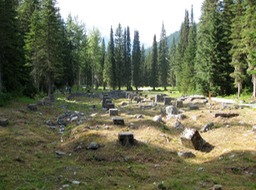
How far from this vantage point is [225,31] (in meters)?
43.3

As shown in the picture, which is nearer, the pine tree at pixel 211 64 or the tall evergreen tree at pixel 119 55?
the pine tree at pixel 211 64

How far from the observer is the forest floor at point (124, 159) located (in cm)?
870

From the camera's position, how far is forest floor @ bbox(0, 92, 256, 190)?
8.70 m

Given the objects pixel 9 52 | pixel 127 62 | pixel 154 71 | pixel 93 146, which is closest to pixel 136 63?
pixel 127 62

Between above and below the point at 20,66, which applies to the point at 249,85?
below

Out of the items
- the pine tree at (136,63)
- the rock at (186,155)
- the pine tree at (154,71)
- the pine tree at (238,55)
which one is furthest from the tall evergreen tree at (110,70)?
the rock at (186,155)

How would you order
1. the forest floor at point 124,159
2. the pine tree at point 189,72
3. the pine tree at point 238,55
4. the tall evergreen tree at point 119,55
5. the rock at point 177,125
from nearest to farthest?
the forest floor at point 124,159 < the rock at point 177,125 < the pine tree at point 238,55 < the pine tree at point 189,72 < the tall evergreen tree at point 119,55

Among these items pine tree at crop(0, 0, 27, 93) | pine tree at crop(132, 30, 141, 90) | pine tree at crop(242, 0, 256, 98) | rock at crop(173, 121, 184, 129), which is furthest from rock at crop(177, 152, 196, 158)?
pine tree at crop(132, 30, 141, 90)

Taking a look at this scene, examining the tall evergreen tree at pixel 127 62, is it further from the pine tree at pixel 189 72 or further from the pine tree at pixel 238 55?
the pine tree at pixel 238 55

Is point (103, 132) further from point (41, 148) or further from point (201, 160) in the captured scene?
point (201, 160)

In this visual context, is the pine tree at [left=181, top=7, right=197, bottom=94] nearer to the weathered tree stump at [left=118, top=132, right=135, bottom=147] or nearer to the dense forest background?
the dense forest background

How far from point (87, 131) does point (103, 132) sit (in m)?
0.99

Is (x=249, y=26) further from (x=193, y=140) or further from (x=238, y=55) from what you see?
(x=193, y=140)

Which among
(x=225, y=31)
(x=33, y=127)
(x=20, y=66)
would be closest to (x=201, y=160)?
(x=33, y=127)
